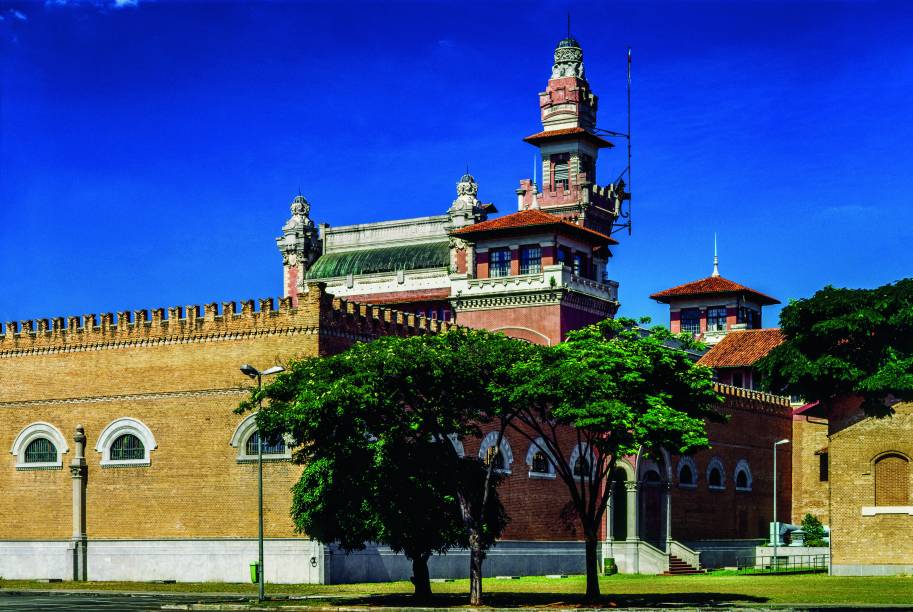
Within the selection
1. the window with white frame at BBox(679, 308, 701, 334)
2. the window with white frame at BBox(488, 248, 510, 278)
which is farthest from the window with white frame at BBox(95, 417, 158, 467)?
the window with white frame at BBox(679, 308, 701, 334)

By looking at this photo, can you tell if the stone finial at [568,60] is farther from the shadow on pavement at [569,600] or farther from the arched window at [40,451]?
the shadow on pavement at [569,600]

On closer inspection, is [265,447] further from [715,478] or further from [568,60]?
[568,60]

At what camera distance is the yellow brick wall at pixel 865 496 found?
65438mm

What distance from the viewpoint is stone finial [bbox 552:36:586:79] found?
102 metres

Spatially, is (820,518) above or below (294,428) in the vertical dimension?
below

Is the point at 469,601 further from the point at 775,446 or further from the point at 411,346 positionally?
the point at 775,446

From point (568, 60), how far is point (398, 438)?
59.7 meters

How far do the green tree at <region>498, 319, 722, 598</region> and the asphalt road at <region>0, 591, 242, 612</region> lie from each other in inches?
506

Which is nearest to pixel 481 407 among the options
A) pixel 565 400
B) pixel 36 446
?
pixel 565 400

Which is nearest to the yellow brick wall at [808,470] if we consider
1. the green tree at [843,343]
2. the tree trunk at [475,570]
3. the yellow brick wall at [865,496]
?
the green tree at [843,343]

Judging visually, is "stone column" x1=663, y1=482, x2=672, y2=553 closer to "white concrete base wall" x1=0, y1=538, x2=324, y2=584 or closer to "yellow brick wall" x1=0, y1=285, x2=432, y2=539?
"yellow brick wall" x1=0, y1=285, x2=432, y2=539

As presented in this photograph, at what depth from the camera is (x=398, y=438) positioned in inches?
1909

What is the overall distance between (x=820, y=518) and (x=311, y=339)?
46.0m

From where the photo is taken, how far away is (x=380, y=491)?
160 ft
